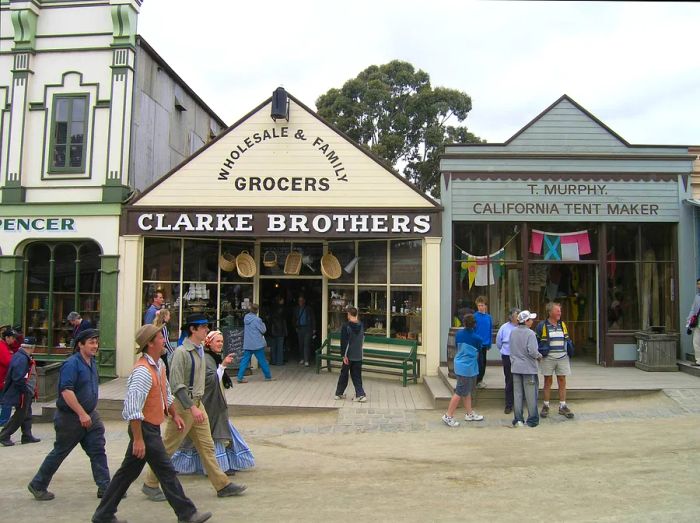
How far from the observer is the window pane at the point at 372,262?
12.9 metres

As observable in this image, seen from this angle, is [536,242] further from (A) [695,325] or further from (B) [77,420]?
(B) [77,420]

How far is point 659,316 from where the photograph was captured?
12.4 meters

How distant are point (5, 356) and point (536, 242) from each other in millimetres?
10244

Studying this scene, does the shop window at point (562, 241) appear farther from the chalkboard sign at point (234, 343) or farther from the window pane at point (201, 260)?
the window pane at point (201, 260)

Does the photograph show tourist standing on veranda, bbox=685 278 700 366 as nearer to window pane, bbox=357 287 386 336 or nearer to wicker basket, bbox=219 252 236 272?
window pane, bbox=357 287 386 336

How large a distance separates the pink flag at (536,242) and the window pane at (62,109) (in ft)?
36.0

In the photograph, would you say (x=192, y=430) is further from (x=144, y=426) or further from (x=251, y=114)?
(x=251, y=114)

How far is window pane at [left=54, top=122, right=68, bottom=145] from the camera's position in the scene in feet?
44.1

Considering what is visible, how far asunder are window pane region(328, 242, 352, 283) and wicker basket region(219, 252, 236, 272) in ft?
7.43

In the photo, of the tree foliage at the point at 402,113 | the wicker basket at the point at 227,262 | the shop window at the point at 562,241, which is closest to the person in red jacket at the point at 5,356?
the wicker basket at the point at 227,262

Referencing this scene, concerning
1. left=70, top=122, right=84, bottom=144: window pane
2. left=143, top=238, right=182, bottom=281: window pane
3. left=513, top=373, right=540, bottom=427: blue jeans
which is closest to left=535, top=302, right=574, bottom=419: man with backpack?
left=513, top=373, right=540, bottom=427: blue jeans

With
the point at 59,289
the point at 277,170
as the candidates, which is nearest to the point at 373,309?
the point at 277,170

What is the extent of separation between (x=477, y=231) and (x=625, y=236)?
321 centimetres

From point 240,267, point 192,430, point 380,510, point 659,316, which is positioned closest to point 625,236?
point 659,316
